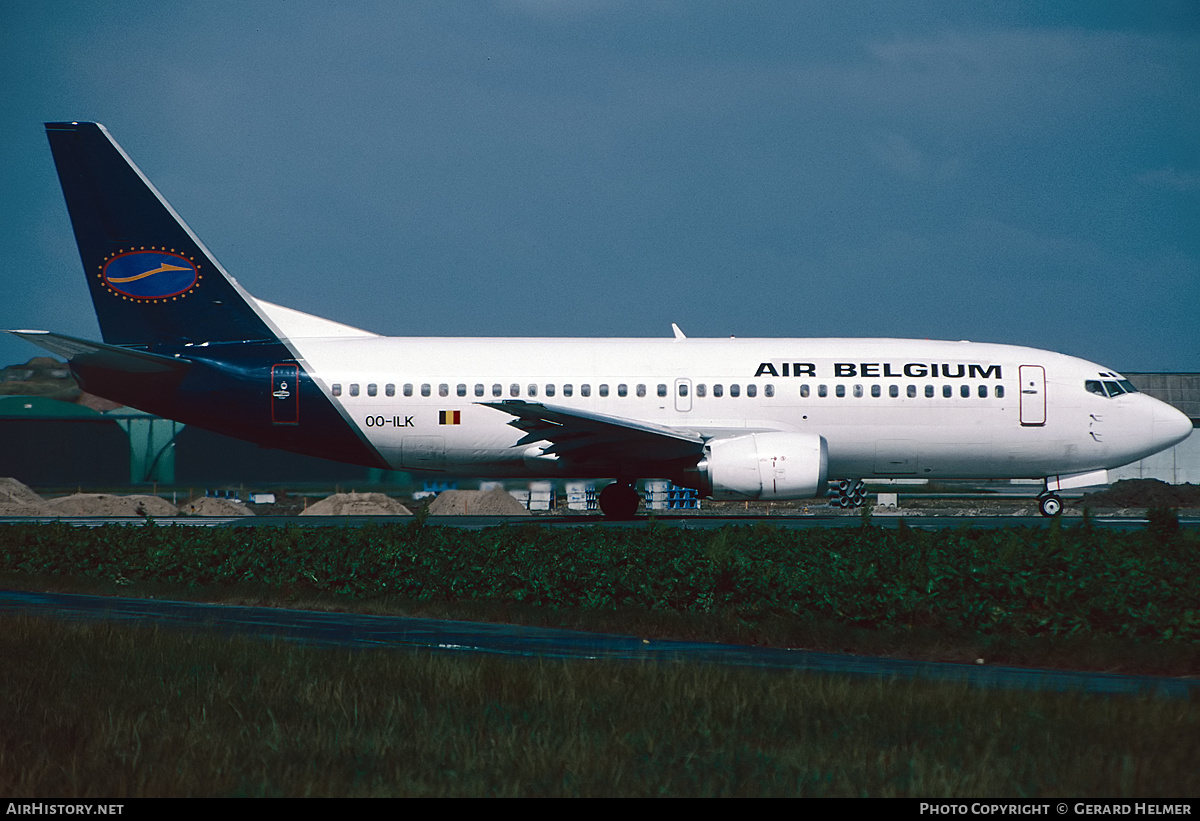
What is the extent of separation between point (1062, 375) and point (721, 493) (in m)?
8.88

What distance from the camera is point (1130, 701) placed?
25.7 ft

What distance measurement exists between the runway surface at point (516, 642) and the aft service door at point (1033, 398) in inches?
667

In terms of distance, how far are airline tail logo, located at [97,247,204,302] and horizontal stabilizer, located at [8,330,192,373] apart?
5.03ft

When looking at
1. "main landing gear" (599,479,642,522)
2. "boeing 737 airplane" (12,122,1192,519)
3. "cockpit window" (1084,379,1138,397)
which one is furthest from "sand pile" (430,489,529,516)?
"cockpit window" (1084,379,1138,397)

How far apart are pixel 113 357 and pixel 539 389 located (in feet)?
30.9

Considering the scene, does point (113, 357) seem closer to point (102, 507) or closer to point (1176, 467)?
point (102, 507)

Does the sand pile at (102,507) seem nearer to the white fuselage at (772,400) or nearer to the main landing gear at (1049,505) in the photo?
the white fuselage at (772,400)

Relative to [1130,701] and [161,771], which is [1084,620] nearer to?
[1130,701]

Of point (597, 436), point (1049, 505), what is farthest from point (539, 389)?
point (1049, 505)

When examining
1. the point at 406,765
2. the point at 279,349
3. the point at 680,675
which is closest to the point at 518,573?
the point at 680,675

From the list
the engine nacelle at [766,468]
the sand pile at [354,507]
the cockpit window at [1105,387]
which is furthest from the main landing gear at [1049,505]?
the sand pile at [354,507]

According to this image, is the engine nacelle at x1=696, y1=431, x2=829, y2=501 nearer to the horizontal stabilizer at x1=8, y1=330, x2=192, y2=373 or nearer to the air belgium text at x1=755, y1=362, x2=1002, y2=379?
the air belgium text at x1=755, y1=362, x2=1002, y2=379

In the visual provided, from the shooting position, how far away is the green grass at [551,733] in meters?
6.11

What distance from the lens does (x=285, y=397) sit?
2586 cm
